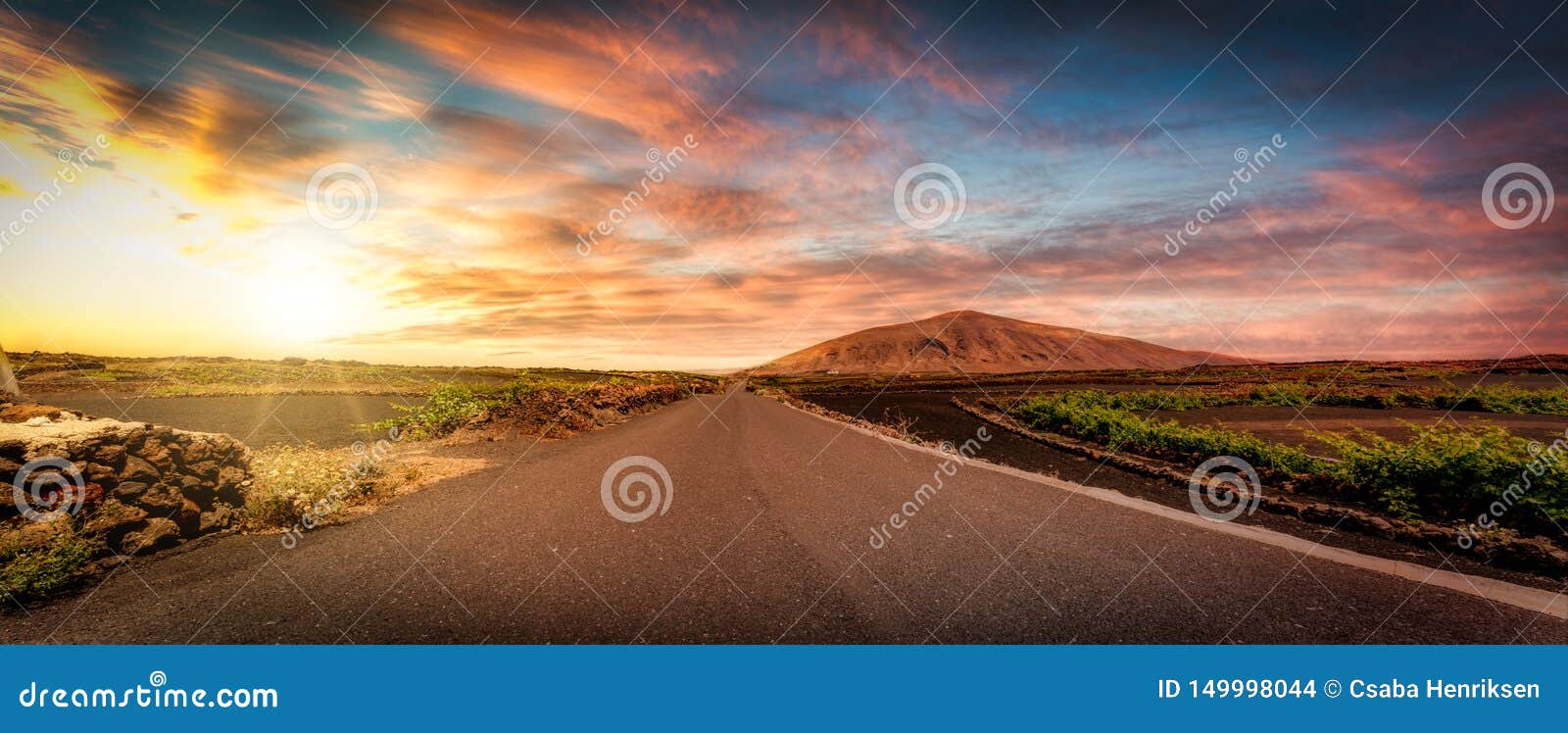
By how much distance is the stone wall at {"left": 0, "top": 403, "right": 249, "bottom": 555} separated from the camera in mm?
5863

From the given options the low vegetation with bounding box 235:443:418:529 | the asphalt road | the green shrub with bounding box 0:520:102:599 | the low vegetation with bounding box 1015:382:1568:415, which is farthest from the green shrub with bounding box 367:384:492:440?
the low vegetation with bounding box 1015:382:1568:415

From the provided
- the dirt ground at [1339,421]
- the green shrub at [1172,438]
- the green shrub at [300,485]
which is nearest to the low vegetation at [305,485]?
the green shrub at [300,485]

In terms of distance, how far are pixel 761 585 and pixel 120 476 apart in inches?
297

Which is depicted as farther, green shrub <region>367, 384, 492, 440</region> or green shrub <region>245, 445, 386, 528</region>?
green shrub <region>367, 384, 492, 440</region>

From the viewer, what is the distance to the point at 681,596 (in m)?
4.97

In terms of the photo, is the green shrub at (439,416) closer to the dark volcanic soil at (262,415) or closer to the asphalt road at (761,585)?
the dark volcanic soil at (262,415)

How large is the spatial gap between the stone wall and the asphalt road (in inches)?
21.8

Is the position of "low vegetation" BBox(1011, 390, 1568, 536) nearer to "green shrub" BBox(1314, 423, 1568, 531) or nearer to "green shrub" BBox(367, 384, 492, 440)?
"green shrub" BBox(1314, 423, 1568, 531)

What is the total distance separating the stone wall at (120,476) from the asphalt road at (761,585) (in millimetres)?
553

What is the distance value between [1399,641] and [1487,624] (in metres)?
0.90

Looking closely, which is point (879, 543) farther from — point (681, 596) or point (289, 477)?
point (289, 477)

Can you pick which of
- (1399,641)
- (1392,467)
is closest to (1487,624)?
(1399,641)

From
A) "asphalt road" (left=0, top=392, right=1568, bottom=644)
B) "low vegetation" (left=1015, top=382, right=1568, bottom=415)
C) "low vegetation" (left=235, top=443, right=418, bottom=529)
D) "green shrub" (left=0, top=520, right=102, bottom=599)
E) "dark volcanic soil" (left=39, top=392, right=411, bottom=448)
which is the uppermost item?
"dark volcanic soil" (left=39, top=392, right=411, bottom=448)

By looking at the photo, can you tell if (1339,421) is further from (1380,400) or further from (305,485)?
(305,485)
